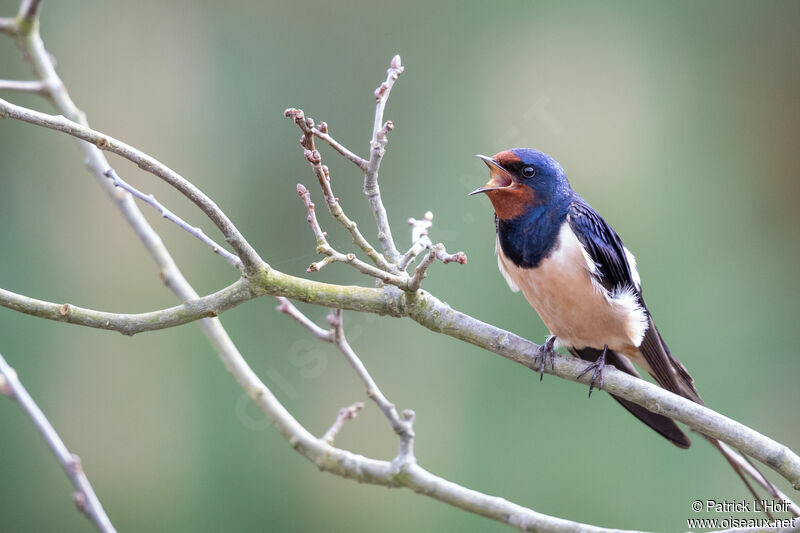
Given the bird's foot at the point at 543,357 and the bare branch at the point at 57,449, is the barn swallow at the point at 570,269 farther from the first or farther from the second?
the bare branch at the point at 57,449

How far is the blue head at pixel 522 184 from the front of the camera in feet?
6.98

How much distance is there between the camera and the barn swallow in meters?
2.08

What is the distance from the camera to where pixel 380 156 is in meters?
1.67

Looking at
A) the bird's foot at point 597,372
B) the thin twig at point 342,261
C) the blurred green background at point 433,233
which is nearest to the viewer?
the thin twig at point 342,261

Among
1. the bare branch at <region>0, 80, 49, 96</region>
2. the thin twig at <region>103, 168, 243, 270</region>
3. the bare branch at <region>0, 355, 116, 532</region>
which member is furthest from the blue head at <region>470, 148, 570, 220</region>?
the bare branch at <region>0, 355, 116, 532</region>

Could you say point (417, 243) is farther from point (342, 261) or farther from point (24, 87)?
point (24, 87)

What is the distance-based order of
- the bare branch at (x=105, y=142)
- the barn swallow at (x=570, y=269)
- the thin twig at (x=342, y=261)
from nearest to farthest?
the bare branch at (x=105, y=142), the thin twig at (x=342, y=261), the barn swallow at (x=570, y=269)

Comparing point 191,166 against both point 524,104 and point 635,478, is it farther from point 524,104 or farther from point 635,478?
point 635,478

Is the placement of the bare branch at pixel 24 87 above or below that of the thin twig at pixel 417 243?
above

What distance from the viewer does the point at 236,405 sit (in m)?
3.45

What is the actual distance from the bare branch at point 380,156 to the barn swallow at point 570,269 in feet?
1.34

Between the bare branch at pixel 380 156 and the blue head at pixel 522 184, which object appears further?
the blue head at pixel 522 184

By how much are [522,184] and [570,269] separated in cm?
24

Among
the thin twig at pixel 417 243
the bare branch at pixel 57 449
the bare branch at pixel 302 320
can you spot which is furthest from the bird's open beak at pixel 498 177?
the bare branch at pixel 57 449
